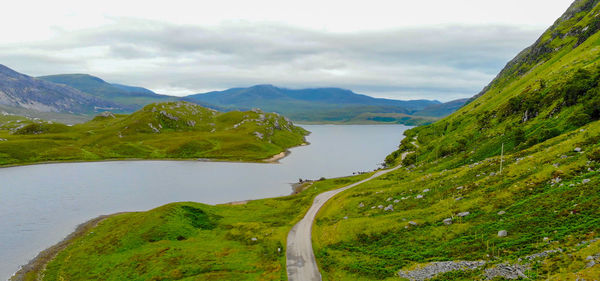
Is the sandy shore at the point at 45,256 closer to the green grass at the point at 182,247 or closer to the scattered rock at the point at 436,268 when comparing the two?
the green grass at the point at 182,247

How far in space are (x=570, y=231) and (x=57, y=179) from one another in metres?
166

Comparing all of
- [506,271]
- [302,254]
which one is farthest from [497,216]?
[302,254]

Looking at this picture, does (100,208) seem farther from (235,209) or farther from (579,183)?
(579,183)

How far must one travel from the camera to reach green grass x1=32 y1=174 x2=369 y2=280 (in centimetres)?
4397

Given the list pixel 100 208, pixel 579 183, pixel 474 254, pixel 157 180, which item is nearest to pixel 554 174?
pixel 579 183

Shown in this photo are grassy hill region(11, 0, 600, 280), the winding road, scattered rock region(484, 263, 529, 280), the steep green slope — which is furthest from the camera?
the winding road

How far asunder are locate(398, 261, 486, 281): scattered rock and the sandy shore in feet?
201

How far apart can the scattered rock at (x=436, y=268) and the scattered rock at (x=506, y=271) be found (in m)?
1.68

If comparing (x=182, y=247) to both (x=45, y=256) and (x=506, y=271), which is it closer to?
(x=45, y=256)

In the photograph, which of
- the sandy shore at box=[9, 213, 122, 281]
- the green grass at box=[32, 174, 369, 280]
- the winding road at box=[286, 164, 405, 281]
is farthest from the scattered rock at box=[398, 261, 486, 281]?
Result: the sandy shore at box=[9, 213, 122, 281]

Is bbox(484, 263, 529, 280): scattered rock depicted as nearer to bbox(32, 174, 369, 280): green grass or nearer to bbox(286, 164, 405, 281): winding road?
bbox(286, 164, 405, 281): winding road

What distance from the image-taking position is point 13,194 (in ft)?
332

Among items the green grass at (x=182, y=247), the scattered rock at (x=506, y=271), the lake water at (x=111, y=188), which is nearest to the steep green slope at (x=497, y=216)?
the scattered rock at (x=506, y=271)

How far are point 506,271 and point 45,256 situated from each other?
255 ft
